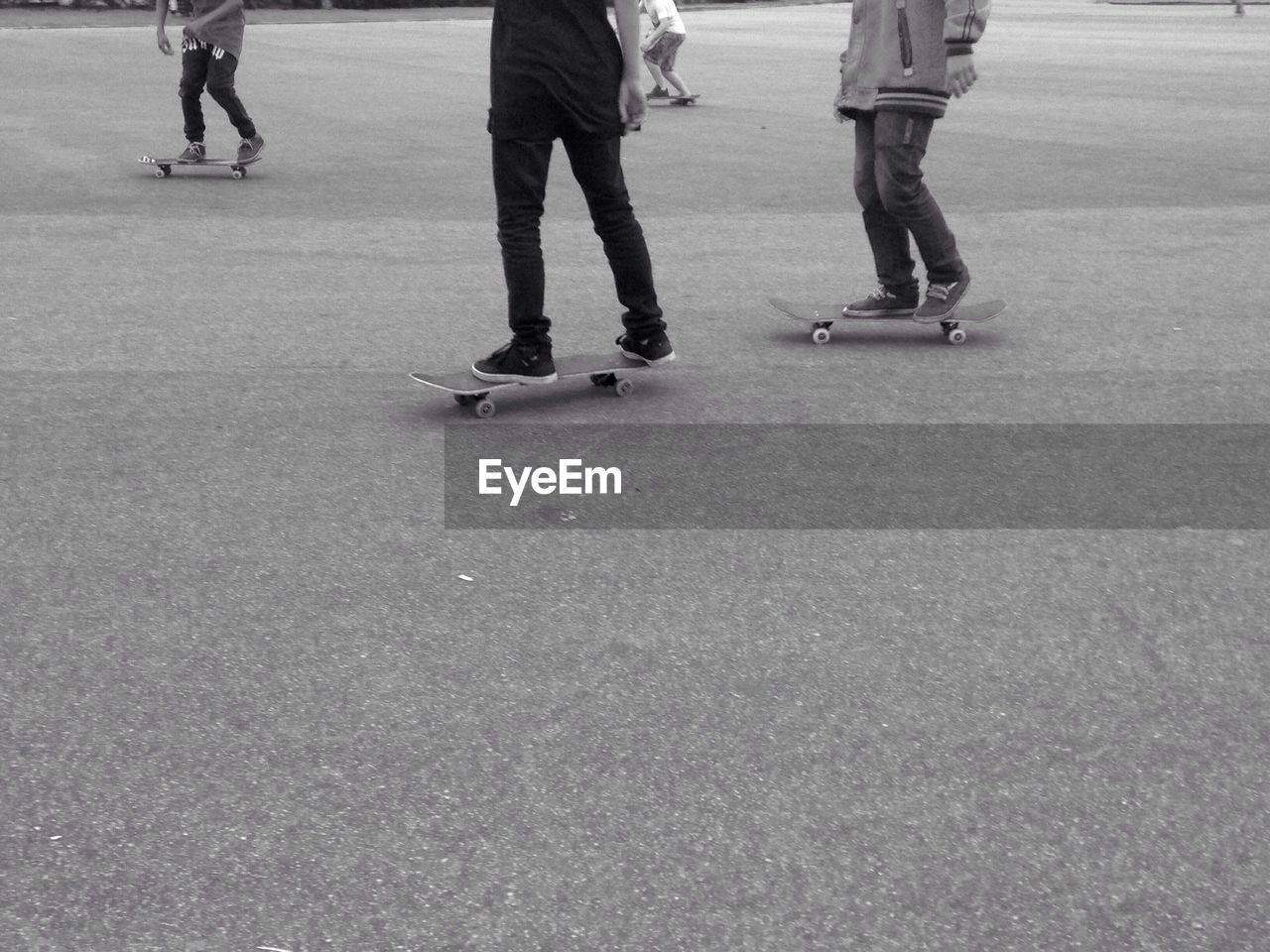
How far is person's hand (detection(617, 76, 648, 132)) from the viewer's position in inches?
231

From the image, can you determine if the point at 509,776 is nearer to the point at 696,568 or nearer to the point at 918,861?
the point at 918,861

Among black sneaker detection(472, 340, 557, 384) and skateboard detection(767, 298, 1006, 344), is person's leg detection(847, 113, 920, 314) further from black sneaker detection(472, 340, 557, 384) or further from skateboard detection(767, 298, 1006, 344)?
black sneaker detection(472, 340, 557, 384)

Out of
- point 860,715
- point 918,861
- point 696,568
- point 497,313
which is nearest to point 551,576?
point 696,568

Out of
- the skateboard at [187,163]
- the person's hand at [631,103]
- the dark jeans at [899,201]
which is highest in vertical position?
the person's hand at [631,103]

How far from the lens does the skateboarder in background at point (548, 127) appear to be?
5734mm

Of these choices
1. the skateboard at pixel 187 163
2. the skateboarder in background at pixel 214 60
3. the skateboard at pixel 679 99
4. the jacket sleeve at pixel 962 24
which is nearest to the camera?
the jacket sleeve at pixel 962 24

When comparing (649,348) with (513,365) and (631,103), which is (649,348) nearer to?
(513,365)

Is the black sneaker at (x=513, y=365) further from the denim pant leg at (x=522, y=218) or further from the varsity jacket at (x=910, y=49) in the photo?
the varsity jacket at (x=910, y=49)

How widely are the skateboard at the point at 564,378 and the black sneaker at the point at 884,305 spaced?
1230mm

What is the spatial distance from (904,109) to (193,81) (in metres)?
7.46

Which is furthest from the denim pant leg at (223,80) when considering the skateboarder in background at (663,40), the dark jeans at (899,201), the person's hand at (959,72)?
the person's hand at (959,72)

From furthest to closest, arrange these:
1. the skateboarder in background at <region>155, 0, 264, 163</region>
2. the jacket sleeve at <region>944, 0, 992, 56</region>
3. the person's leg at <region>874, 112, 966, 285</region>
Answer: the skateboarder in background at <region>155, 0, 264, 163</region>, the person's leg at <region>874, 112, 966, 285</region>, the jacket sleeve at <region>944, 0, 992, 56</region>

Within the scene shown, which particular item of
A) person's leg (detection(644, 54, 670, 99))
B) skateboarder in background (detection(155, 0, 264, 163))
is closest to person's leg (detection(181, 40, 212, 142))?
skateboarder in background (detection(155, 0, 264, 163))

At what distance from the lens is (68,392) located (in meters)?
6.28
